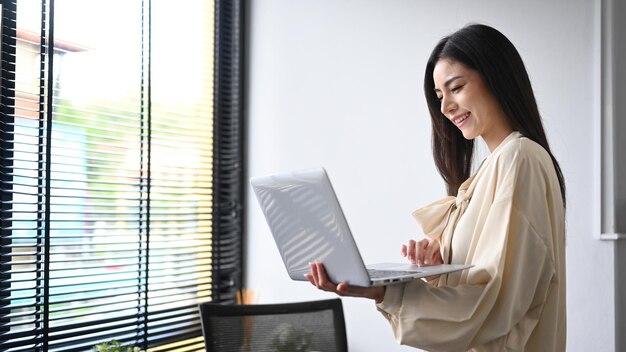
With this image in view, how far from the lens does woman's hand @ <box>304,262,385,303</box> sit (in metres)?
1.34

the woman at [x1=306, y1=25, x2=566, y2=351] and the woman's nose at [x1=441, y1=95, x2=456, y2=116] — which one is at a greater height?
the woman's nose at [x1=441, y1=95, x2=456, y2=116]

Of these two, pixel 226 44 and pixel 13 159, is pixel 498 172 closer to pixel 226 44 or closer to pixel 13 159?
pixel 13 159

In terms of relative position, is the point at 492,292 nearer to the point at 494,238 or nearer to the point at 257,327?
the point at 494,238

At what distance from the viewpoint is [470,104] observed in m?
1.59

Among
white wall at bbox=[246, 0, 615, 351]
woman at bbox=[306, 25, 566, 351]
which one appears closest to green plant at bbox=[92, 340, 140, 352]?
white wall at bbox=[246, 0, 615, 351]

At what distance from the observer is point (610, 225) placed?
2.23 meters

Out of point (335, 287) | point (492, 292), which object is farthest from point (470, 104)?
point (335, 287)

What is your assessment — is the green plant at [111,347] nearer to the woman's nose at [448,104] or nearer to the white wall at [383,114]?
the white wall at [383,114]

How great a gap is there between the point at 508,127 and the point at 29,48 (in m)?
1.50

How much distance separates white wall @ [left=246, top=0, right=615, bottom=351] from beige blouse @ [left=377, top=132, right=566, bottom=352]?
33.7 inches

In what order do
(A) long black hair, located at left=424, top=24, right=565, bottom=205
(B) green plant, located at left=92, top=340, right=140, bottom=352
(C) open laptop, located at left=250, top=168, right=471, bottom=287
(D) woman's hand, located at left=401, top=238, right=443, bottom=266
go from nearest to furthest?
(C) open laptop, located at left=250, top=168, right=471, bottom=287 < (A) long black hair, located at left=424, top=24, right=565, bottom=205 < (D) woman's hand, located at left=401, top=238, right=443, bottom=266 < (B) green plant, located at left=92, top=340, right=140, bottom=352

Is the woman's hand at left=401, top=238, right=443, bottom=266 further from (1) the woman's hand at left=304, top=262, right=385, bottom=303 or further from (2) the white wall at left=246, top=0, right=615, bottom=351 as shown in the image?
(2) the white wall at left=246, top=0, right=615, bottom=351

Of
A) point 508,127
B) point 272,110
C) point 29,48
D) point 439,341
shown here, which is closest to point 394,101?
→ point 272,110

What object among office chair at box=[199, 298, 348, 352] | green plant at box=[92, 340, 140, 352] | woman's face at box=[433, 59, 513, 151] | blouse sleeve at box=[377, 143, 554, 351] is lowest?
green plant at box=[92, 340, 140, 352]
